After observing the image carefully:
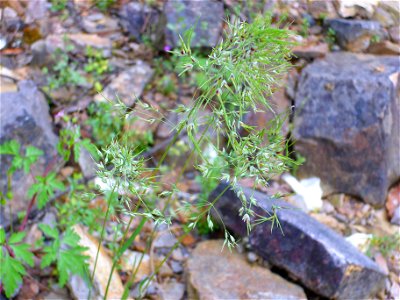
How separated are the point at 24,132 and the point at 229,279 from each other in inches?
66.6

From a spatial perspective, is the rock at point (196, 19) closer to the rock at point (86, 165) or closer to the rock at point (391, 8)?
the rock at point (86, 165)

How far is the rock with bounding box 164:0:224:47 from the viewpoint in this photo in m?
4.41

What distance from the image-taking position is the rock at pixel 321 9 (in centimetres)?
509

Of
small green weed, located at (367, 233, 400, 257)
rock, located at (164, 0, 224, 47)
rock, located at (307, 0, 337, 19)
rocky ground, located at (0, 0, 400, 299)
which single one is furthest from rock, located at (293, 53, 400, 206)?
rock, located at (307, 0, 337, 19)

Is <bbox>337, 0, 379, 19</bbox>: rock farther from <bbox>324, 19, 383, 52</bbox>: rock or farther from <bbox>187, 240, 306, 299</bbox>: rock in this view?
<bbox>187, 240, 306, 299</bbox>: rock

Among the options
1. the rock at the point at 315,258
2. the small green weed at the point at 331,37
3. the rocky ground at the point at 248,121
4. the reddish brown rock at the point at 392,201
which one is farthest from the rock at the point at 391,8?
the rock at the point at 315,258

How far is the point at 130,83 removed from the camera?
4277mm

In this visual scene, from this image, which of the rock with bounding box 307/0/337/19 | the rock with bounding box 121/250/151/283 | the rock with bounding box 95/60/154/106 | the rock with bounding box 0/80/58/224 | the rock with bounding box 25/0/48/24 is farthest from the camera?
the rock with bounding box 307/0/337/19

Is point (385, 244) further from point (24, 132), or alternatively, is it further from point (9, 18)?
point (9, 18)

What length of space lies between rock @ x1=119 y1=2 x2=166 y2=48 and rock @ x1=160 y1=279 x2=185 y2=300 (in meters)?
2.36

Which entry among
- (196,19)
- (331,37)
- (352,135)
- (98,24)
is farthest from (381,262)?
(98,24)

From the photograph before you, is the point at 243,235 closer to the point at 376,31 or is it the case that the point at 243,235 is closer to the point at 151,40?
the point at 151,40

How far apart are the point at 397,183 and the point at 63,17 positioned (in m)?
3.34

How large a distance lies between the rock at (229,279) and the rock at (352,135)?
1091 mm
